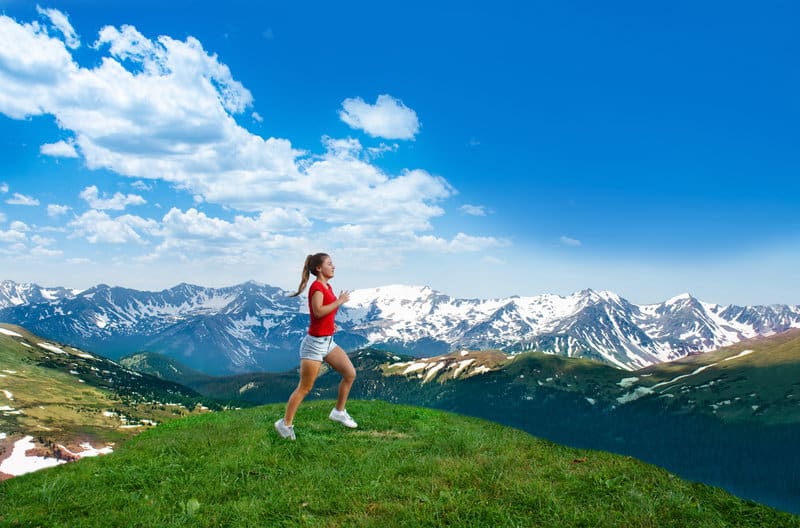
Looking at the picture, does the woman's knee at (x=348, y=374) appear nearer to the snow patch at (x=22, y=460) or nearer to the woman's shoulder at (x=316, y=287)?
the woman's shoulder at (x=316, y=287)

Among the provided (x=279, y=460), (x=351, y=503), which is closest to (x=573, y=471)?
(x=351, y=503)

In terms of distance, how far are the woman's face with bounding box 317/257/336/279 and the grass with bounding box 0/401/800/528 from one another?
4402 millimetres

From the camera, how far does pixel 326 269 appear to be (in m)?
13.1

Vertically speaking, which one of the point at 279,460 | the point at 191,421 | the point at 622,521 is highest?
the point at 622,521

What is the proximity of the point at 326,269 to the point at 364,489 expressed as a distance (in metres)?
6.07

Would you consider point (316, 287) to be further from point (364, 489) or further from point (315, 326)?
point (364, 489)

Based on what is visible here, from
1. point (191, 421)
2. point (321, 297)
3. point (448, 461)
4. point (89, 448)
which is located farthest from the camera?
point (89, 448)

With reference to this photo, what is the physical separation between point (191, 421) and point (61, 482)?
8.93m

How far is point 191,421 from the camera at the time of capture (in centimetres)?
1842

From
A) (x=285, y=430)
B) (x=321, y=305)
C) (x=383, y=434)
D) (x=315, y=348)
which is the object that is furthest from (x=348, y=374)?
(x=321, y=305)

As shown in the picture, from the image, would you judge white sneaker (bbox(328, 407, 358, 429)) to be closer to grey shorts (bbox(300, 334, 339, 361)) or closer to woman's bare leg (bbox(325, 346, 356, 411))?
woman's bare leg (bbox(325, 346, 356, 411))

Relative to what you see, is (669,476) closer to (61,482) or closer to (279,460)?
(279,460)

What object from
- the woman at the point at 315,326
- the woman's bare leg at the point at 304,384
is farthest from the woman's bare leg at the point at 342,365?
the woman's bare leg at the point at 304,384

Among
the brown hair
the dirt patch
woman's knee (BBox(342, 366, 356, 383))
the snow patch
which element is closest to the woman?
the brown hair
